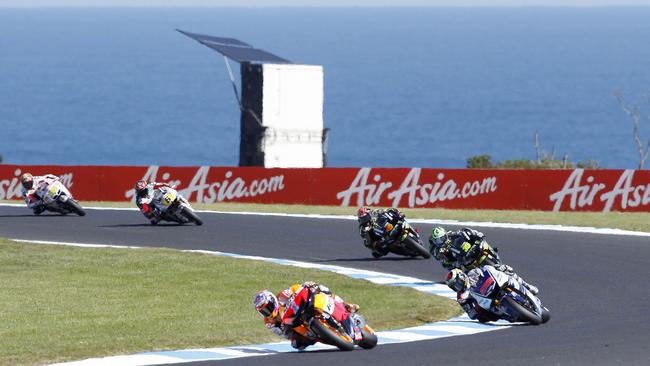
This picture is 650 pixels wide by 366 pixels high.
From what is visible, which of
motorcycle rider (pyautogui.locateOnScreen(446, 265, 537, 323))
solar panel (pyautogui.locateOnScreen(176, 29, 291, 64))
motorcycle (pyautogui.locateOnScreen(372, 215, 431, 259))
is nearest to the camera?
motorcycle rider (pyautogui.locateOnScreen(446, 265, 537, 323))

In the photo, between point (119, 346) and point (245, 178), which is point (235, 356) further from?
point (245, 178)

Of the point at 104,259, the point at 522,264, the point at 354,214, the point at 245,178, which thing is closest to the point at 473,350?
the point at 522,264

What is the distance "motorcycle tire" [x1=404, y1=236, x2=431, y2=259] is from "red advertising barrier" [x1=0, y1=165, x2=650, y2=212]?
41.6 ft

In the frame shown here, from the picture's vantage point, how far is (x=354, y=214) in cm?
3544

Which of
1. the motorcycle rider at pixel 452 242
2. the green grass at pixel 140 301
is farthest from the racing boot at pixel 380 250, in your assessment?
the motorcycle rider at pixel 452 242

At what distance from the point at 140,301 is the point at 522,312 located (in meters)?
5.94

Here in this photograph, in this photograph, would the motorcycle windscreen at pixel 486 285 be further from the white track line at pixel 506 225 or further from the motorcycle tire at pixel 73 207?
the motorcycle tire at pixel 73 207

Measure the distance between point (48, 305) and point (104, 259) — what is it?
5.89 m

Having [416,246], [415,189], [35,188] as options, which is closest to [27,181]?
[35,188]

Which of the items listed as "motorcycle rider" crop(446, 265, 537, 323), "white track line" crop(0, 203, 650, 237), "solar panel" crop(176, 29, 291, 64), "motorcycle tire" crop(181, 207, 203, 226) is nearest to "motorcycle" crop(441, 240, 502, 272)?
"motorcycle rider" crop(446, 265, 537, 323)

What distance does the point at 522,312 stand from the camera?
1695 centimetres

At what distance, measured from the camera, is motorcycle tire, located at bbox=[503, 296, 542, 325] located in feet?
55.6

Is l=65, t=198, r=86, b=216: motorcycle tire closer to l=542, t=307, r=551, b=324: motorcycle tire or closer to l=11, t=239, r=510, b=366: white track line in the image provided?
l=11, t=239, r=510, b=366: white track line

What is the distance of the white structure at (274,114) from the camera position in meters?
57.9
